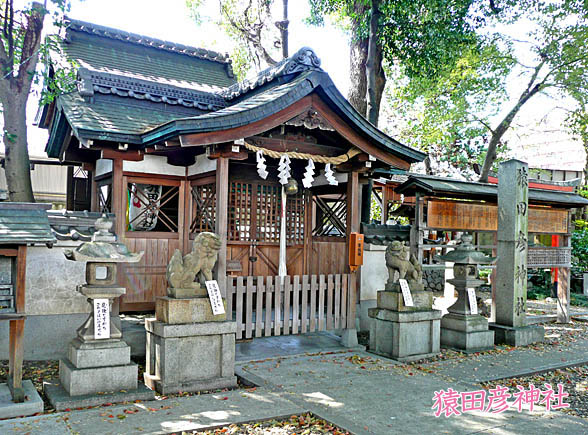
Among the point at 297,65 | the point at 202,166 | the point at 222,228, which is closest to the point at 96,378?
the point at 222,228

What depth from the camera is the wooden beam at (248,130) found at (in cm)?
775

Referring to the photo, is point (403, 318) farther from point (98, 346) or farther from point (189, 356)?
point (98, 346)

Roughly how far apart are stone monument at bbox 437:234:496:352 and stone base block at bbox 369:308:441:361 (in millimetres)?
881

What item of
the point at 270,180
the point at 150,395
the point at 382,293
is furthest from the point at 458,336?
the point at 150,395

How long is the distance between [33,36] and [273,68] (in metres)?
5.02

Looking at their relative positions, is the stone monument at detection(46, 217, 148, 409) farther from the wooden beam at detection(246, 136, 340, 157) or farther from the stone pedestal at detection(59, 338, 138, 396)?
the wooden beam at detection(246, 136, 340, 157)

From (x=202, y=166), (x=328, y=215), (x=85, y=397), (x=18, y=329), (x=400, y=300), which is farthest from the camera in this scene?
(x=328, y=215)

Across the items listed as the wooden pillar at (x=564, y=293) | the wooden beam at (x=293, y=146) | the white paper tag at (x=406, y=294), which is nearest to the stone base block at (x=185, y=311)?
the wooden beam at (x=293, y=146)

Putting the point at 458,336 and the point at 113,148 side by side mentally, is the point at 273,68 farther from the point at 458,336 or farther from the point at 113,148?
the point at 458,336

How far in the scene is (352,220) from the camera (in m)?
9.92

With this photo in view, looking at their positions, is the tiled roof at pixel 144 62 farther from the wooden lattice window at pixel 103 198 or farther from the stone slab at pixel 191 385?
the stone slab at pixel 191 385

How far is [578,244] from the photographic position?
66.8ft

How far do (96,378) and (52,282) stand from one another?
274cm

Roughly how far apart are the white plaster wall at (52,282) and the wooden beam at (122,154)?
177 cm
